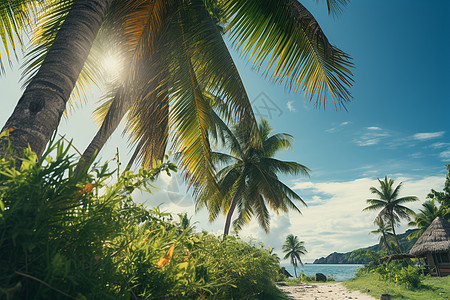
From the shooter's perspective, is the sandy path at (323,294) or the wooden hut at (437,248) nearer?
the sandy path at (323,294)

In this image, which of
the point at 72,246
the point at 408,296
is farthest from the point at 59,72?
the point at 408,296

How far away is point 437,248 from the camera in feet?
54.1

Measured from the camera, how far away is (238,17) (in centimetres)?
457

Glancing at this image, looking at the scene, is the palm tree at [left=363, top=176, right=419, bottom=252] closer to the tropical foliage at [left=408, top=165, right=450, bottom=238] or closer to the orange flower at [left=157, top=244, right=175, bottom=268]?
the tropical foliage at [left=408, top=165, right=450, bottom=238]

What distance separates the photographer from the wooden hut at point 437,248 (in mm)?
16453

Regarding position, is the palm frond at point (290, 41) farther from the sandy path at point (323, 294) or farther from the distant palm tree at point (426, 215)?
the distant palm tree at point (426, 215)

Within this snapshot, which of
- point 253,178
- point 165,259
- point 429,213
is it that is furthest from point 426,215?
point 165,259

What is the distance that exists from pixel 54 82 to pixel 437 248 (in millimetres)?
22006

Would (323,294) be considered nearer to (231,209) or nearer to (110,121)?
(231,209)

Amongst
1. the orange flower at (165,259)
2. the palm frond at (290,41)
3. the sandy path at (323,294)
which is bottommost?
the sandy path at (323,294)

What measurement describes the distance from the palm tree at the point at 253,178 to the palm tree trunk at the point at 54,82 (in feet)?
42.2

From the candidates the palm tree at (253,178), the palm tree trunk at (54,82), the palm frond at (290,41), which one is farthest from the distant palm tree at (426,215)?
the palm tree trunk at (54,82)

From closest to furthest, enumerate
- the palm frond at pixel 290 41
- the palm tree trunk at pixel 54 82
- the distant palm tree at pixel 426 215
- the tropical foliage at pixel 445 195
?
1. the palm tree trunk at pixel 54 82
2. the palm frond at pixel 290 41
3. the tropical foliage at pixel 445 195
4. the distant palm tree at pixel 426 215

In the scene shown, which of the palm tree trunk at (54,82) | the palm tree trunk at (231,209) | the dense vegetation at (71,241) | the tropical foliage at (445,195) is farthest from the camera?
the tropical foliage at (445,195)
